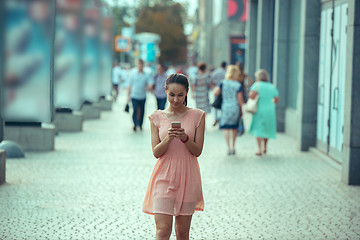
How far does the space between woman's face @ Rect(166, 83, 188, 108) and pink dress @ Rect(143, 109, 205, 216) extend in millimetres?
132

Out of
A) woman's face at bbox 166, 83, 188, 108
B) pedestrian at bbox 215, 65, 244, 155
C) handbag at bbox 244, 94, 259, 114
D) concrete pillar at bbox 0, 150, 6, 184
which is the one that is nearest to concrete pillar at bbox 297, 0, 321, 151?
handbag at bbox 244, 94, 259, 114

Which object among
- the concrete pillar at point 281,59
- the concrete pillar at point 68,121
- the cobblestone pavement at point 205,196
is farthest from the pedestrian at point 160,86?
the cobblestone pavement at point 205,196

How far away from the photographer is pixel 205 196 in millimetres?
9297

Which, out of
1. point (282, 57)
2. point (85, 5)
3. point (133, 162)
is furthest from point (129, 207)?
point (85, 5)

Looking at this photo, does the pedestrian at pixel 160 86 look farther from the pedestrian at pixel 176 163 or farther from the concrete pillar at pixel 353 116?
the pedestrian at pixel 176 163

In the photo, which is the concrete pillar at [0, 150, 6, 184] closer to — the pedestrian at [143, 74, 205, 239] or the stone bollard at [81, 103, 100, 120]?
the pedestrian at [143, 74, 205, 239]

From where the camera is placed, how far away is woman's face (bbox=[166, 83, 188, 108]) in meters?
5.30

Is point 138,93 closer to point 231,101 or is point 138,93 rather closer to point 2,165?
point 231,101

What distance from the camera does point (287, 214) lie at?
820cm

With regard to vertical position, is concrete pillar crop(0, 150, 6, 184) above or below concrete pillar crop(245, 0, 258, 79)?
below

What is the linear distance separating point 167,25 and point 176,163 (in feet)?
268

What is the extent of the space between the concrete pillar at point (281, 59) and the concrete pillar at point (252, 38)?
5995mm

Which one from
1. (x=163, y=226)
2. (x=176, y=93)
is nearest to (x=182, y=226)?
(x=163, y=226)

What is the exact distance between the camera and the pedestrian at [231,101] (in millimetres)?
13539
